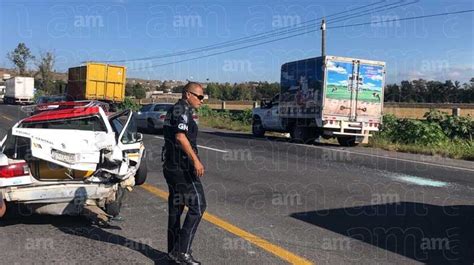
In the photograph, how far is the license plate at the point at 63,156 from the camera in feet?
20.7

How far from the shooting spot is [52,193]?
6.18 meters

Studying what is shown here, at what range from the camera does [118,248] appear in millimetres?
5680

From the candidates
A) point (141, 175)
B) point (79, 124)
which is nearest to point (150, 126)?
point (141, 175)

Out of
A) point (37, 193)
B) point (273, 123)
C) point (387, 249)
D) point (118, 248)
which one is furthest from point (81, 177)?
point (273, 123)

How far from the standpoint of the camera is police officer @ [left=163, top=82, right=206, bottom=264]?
4.94 meters

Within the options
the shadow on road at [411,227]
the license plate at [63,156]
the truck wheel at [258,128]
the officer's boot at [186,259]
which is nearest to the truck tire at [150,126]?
the truck wheel at [258,128]

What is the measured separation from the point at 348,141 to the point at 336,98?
207 cm

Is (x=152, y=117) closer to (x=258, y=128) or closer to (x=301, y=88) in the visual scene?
(x=258, y=128)

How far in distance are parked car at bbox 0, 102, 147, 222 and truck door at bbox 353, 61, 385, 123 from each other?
13.9m

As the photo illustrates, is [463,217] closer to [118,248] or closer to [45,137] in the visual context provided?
[118,248]

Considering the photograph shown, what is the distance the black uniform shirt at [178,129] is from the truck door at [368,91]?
15370 millimetres

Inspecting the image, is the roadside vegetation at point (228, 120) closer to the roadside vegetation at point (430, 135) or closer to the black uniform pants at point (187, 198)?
the roadside vegetation at point (430, 135)

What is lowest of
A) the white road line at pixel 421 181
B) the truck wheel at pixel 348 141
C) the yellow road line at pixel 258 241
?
the yellow road line at pixel 258 241

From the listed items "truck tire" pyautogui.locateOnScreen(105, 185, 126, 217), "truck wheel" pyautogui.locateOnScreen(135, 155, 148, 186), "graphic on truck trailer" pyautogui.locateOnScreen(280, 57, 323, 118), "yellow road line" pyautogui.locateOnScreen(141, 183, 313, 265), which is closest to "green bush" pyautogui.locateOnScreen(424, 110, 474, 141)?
"graphic on truck trailer" pyautogui.locateOnScreen(280, 57, 323, 118)
